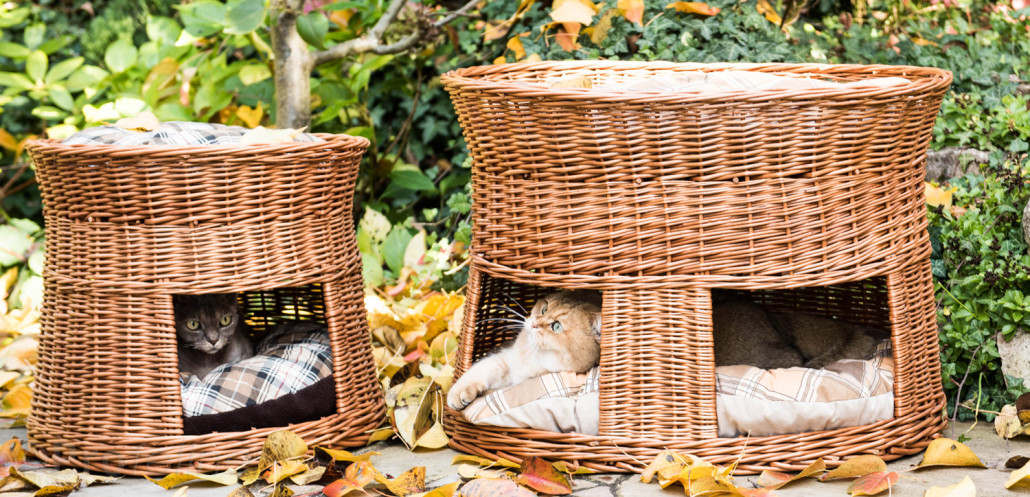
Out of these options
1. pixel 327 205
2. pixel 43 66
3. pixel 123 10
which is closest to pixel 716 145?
pixel 327 205

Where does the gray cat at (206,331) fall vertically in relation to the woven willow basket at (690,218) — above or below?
below

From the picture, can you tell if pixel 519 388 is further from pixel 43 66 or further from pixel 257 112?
pixel 43 66

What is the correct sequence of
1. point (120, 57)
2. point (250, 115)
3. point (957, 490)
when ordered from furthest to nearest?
point (120, 57)
point (250, 115)
point (957, 490)

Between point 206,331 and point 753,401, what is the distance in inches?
56.1

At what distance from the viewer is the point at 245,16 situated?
2.83 m

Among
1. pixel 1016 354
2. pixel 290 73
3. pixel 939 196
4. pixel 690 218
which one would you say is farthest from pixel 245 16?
pixel 1016 354

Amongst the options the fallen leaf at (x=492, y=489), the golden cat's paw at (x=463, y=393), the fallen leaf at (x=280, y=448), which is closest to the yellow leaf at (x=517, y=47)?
the golden cat's paw at (x=463, y=393)

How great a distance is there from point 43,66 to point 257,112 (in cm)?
107

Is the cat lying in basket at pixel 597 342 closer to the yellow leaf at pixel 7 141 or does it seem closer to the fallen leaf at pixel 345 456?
the fallen leaf at pixel 345 456

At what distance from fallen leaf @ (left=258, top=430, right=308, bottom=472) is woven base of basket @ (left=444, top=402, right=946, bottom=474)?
0.43 metres

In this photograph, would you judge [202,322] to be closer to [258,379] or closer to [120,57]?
[258,379]

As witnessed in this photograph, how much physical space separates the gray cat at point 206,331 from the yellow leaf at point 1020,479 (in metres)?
1.91

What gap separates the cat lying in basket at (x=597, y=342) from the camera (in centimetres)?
212

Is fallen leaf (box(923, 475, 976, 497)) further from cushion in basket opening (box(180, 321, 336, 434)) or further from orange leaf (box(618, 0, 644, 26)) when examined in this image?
orange leaf (box(618, 0, 644, 26))
